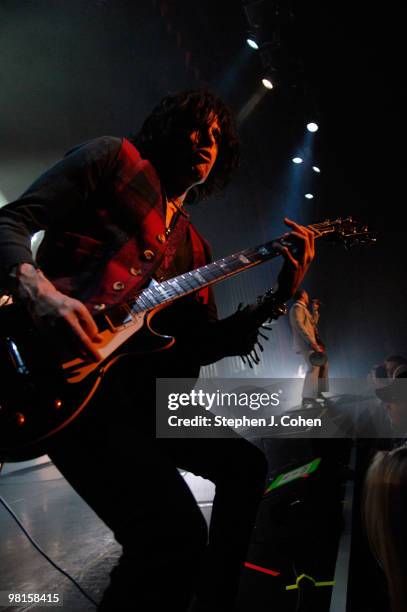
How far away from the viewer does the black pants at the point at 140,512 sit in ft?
2.81

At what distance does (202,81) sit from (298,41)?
1.80m

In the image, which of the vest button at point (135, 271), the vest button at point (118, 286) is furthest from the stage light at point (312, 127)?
the vest button at point (118, 286)

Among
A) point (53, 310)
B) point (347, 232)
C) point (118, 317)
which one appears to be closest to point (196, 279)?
point (118, 317)

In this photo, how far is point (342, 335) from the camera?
1062 centimetres

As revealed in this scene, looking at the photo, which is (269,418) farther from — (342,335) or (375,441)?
(342,335)

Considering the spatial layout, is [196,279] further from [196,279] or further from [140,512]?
[140,512]

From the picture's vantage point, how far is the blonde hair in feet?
3.15

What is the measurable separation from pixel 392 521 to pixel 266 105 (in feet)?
26.7

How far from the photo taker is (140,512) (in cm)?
91

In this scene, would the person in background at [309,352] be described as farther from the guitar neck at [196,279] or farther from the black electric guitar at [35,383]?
the black electric guitar at [35,383]

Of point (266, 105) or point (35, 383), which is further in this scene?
point (266, 105)

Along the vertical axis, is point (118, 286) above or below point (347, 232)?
below

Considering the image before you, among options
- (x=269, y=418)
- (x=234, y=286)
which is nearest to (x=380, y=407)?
(x=269, y=418)

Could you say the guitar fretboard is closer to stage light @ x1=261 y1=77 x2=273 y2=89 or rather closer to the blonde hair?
the blonde hair
